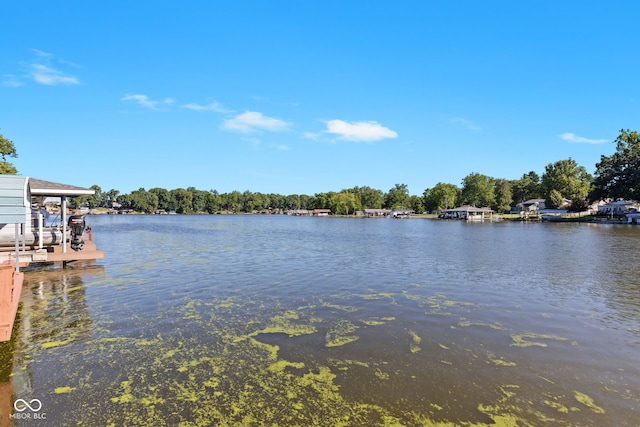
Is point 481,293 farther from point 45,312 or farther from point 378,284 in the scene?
point 45,312

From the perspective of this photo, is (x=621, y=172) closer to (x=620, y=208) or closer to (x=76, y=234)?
(x=620, y=208)

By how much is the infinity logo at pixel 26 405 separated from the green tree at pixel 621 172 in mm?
112119

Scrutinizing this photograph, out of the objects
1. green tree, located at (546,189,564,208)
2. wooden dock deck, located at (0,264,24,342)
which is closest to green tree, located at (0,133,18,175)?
wooden dock deck, located at (0,264,24,342)

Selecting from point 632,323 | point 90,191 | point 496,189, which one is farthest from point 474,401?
point 496,189

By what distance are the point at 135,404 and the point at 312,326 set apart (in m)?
5.27

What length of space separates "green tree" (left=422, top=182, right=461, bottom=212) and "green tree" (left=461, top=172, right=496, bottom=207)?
25.4 feet

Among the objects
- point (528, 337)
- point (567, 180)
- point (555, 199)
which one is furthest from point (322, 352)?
point (567, 180)

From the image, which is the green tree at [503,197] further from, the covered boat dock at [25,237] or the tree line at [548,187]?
the covered boat dock at [25,237]

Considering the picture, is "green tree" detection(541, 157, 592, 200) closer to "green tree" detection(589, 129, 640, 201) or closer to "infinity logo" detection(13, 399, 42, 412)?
"green tree" detection(589, 129, 640, 201)

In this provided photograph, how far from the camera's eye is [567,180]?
131000mm

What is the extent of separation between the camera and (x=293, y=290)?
1563cm

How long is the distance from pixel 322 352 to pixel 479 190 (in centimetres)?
16272

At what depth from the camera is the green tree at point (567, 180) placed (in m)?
131

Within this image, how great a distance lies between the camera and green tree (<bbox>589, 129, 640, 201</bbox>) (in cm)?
8800
